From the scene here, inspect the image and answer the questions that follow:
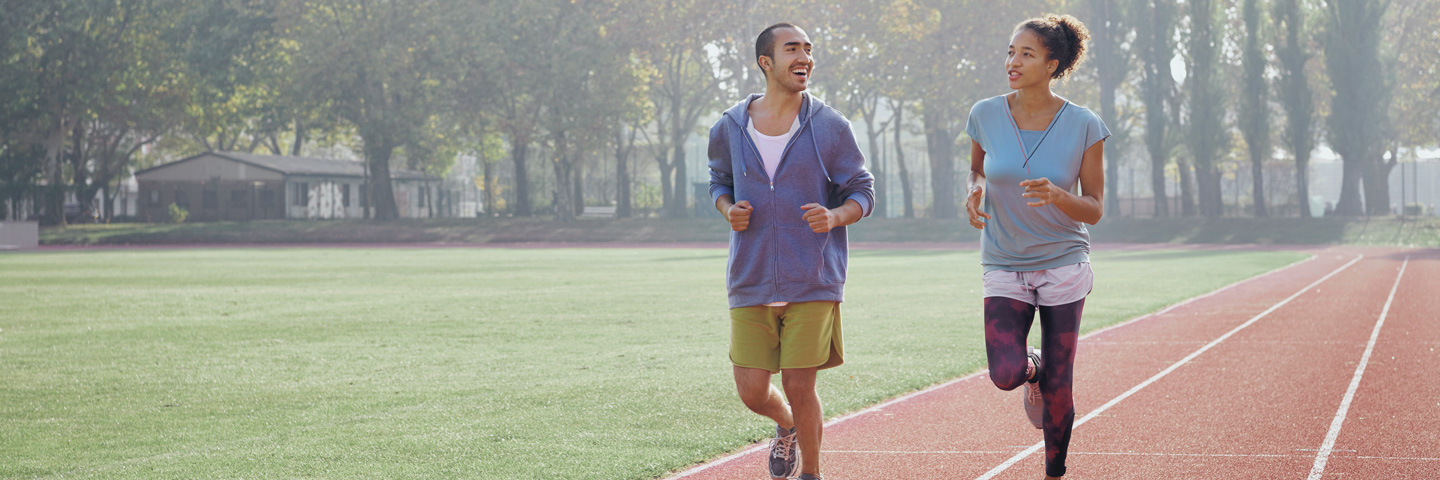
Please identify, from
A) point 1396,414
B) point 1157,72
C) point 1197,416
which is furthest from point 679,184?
point 1396,414

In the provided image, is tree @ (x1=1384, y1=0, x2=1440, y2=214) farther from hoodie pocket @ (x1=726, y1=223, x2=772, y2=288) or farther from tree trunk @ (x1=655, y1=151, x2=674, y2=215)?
hoodie pocket @ (x1=726, y1=223, x2=772, y2=288)

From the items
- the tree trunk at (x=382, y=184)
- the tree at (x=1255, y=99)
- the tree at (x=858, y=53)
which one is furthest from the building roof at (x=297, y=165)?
the tree at (x=1255, y=99)

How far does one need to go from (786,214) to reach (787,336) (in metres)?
0.46

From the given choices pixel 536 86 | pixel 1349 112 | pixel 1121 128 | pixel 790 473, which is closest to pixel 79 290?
pixel 790 473

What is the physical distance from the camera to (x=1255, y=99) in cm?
4981

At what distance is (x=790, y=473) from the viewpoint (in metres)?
5.25

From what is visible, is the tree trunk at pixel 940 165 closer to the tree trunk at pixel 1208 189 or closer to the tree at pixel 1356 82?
the tree trunk at pixel 1208 189

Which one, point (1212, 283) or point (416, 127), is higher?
point (416, 127)

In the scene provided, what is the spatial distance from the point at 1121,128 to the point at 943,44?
10.2m

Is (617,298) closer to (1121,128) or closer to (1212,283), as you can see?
(1212,283)

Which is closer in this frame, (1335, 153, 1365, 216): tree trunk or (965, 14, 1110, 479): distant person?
(965, 14, 1110, 479): distant person

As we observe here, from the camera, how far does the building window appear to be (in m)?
61.2

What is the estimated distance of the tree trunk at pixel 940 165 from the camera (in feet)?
188

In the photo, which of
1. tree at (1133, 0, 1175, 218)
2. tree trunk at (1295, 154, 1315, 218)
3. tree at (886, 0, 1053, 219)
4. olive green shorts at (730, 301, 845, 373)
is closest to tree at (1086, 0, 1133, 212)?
tree at (1133, 0, 1175, 218)
